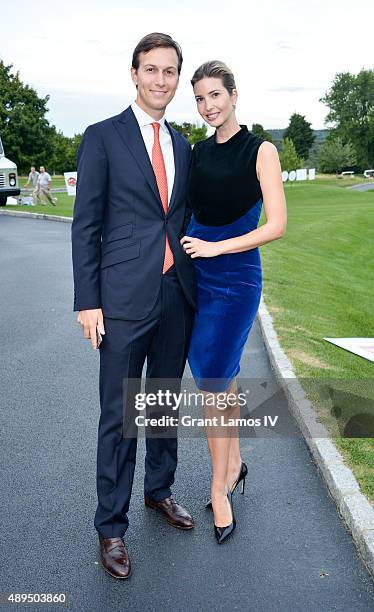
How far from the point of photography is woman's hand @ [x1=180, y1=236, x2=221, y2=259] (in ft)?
11.8

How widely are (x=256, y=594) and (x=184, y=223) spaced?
1.81 meters

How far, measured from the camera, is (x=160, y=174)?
11.8ft

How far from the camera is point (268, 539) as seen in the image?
387cm

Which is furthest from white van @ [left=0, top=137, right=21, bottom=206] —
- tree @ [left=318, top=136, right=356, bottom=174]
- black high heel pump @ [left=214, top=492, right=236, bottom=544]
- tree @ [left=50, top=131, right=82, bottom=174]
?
tree @ [left=318, top=136, right=356, bottom=174]

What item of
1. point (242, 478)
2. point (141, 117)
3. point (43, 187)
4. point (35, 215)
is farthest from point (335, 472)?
point (43, 187)

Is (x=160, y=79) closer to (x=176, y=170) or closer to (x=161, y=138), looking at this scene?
(x=161, y=138)

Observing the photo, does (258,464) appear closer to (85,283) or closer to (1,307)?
(85,283)

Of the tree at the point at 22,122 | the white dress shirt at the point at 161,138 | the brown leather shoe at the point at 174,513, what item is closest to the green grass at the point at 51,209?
the brown leather shoe at the point at 174,513

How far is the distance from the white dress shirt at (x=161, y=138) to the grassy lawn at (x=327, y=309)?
→ 2088 millimetres

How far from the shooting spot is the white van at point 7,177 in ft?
91.2

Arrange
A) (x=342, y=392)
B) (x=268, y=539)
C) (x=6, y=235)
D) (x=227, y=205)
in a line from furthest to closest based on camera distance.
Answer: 1. (x=6, y=235)
2. (x=342, y=392)
3. (x=268, y=539)
4. (x=227, y=205)

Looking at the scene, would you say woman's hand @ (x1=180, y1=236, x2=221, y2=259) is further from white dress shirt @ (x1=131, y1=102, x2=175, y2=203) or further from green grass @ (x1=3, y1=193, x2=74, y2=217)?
green grass @ (x1=3, y1=193, x2=74, y2=217)

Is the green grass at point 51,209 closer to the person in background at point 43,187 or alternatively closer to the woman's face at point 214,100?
the person in background at point 43,187

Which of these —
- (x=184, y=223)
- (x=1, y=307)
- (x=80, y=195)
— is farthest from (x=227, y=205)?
(x=1, y=307)
